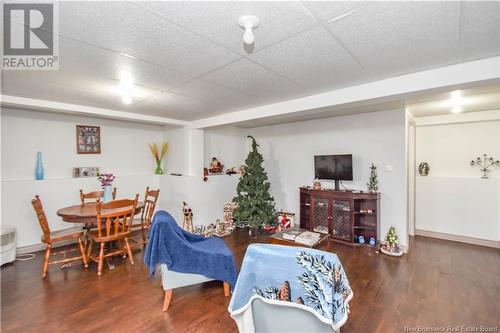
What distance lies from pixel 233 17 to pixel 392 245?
3.92 m

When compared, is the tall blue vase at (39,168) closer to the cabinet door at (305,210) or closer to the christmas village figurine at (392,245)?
the cabinet door at (305,210)

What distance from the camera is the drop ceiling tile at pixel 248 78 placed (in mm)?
2184

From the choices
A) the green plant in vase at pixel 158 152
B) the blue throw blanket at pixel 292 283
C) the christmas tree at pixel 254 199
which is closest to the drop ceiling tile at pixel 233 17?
the blue throw blanket at pixel 292 283

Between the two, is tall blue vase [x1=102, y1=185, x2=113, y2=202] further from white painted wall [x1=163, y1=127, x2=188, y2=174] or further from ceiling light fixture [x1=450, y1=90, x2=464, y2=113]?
ceiling light fixture [x1=450, y1=90, x2=464, y2=113]

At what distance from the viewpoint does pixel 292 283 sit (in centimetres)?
140

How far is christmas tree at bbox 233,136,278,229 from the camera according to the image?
4852mm

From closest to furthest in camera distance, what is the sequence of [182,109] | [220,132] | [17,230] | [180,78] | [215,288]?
[180,78], [215,288], [17,230], [182,109], [220,132]

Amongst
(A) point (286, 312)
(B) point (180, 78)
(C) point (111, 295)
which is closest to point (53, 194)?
(C) point (111, 295)

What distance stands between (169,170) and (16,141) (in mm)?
2522

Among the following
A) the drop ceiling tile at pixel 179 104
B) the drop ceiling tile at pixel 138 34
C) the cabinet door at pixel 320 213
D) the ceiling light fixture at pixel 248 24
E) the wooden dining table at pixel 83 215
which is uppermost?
the drop ceiling tile at pixel 179 104

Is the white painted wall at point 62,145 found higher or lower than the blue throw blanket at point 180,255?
higher

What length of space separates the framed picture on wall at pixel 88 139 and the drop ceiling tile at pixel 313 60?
3.82 m

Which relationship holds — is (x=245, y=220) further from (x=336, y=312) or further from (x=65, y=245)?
(x=336, y=312)

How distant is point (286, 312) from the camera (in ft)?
4.52
